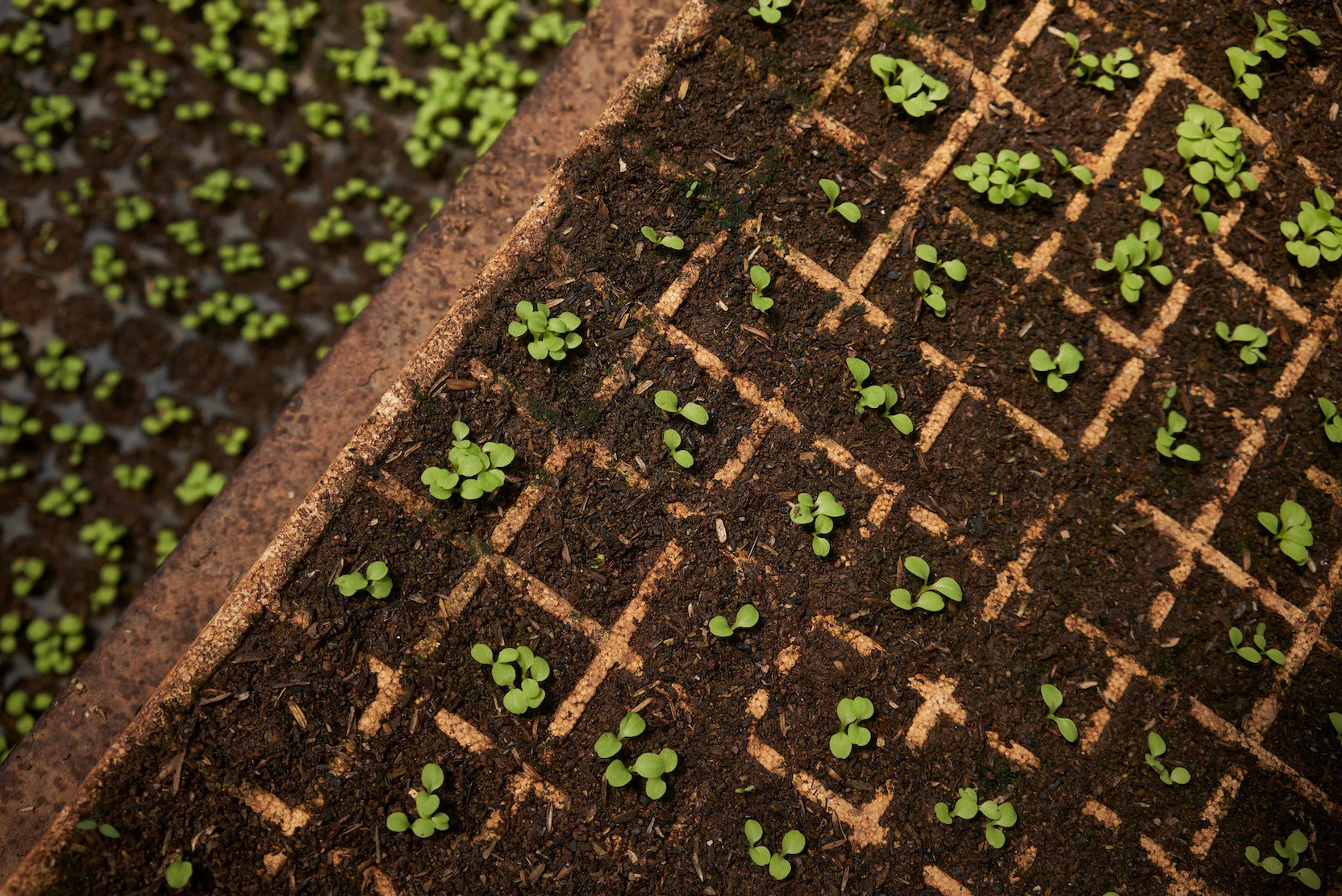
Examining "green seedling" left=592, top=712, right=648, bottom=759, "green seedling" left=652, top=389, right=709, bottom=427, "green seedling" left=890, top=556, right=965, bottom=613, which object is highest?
"green seedling" left=652, top=389, right=709, bottom=427

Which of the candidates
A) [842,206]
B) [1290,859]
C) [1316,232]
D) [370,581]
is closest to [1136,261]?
[1316,232]

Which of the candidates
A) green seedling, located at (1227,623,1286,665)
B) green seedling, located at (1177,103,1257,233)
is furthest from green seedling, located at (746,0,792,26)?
green seedling, located at (1227,623,1286,665)

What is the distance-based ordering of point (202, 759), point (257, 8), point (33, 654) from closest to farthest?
point (202, 759)
point (33, 654)
point (257, 8)

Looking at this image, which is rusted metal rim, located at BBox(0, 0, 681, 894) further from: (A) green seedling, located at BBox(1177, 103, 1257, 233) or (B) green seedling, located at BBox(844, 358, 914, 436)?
(A) green seedling, located at BBox(1177, 103, 1257, 233)

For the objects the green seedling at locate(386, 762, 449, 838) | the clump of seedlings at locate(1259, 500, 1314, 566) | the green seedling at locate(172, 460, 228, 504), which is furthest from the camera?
the green seedling at locate(172, 460, 228, 504)

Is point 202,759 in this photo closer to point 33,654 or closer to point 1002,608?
point 33,654

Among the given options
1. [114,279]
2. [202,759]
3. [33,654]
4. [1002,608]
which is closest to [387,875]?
[202,759]
